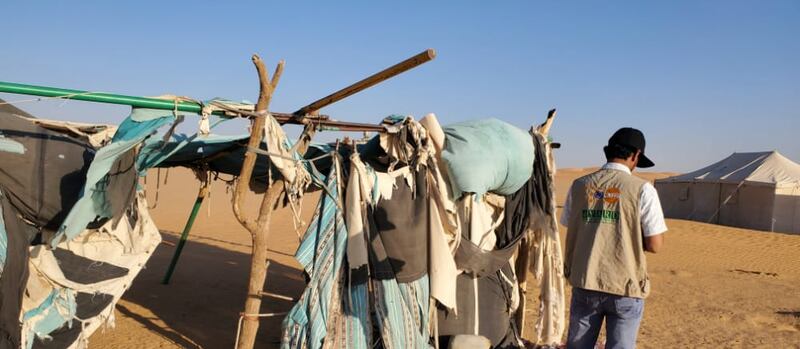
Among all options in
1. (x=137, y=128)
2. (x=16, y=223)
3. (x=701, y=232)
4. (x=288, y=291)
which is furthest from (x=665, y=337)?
(x=701, y=232)

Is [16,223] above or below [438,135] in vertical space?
below

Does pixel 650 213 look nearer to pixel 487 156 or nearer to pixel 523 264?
pixel 487 156

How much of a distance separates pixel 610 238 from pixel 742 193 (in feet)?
55.1

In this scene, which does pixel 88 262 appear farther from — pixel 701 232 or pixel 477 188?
pixel 701 232


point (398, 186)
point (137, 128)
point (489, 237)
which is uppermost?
point (137, 128)

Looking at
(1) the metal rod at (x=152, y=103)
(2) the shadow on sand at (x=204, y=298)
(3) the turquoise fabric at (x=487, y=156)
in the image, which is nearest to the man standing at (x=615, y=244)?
(3) the turquoise fabric at (x=487, y=156)

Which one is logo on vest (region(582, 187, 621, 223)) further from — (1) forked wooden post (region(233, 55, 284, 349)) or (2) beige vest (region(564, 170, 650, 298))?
(1) forked wooden post (region(233, 55, 284, 349))

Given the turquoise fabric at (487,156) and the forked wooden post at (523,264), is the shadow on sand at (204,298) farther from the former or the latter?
the turquoise fabric at (487,156)

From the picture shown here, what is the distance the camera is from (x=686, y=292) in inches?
352

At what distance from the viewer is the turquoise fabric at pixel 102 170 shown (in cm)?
366

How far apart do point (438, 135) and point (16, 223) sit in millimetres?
2878

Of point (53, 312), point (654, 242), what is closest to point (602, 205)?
point (654, 242)

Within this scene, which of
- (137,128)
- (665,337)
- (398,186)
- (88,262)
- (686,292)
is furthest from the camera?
(686,292)

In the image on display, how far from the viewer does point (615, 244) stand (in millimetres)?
3561
